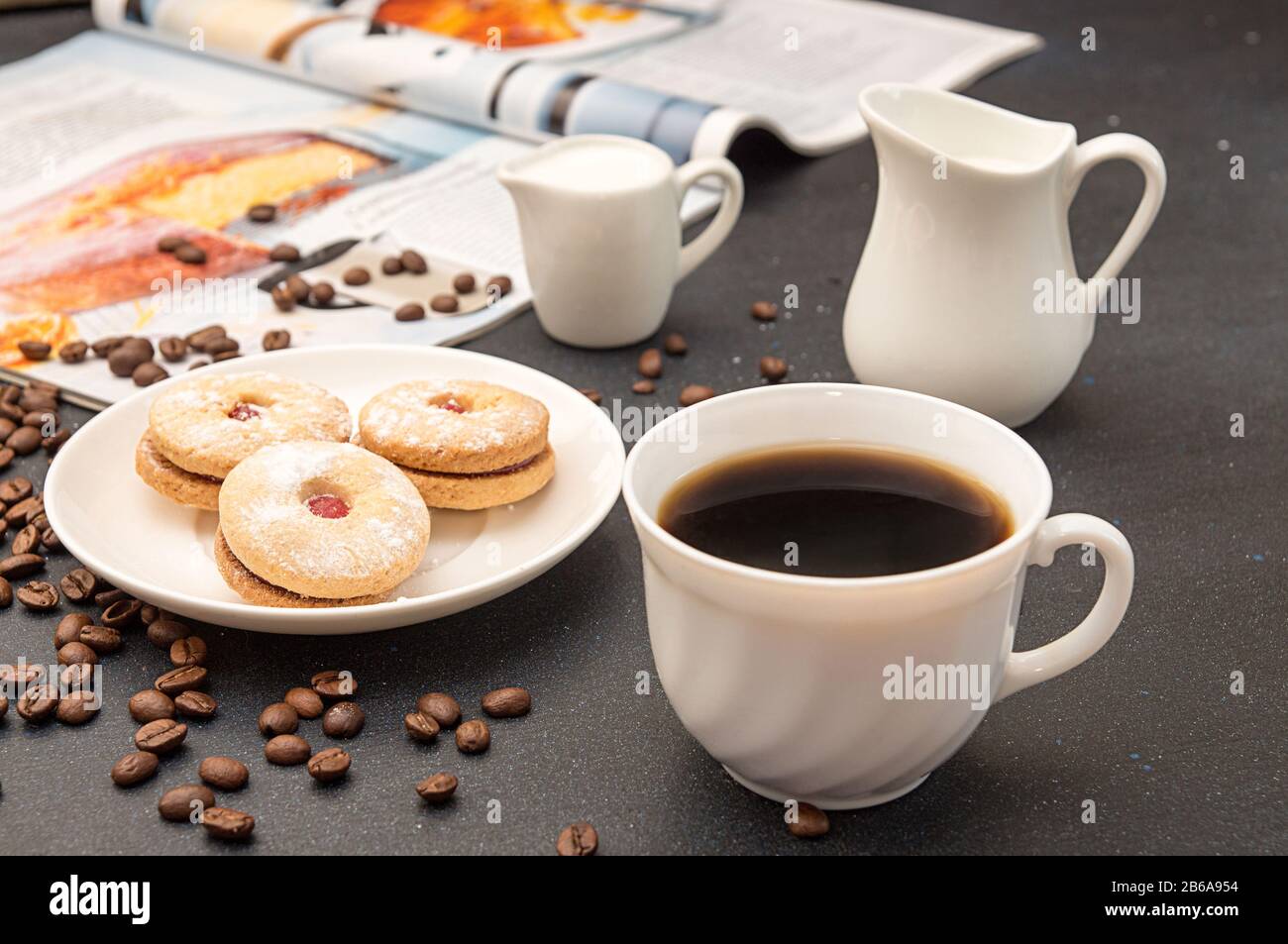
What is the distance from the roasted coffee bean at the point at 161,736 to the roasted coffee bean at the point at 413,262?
697 mm

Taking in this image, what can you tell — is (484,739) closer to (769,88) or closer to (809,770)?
(809,770)

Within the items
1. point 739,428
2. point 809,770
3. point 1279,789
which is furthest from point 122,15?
point 1279,789

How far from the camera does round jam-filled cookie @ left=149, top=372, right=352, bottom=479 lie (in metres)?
0.95

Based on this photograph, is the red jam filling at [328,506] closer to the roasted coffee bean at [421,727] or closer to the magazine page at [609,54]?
the roasted coffee bean at [421,727]

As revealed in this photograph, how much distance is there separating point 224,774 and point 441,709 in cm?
13

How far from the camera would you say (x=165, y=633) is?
34.6 inches

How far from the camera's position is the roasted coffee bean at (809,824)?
0.73 m

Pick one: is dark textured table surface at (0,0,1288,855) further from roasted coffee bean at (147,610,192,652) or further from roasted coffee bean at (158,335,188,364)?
roasted coffee bean at (158,335,188,364)

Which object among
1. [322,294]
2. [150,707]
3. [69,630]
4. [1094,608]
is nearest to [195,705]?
[150,707]

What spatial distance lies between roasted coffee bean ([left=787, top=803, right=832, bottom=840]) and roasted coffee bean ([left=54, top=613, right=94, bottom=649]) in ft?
1.55

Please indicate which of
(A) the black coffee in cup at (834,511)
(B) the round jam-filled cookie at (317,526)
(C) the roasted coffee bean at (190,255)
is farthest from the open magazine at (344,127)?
(A) the black coffee in cup at (834,511)

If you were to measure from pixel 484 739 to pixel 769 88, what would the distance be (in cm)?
126

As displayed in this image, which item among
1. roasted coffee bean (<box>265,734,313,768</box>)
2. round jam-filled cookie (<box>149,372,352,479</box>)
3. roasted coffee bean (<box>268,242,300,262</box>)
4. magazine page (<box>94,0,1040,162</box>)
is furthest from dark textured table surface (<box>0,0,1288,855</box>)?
magazine page (<box>94,0,1040,162</box>)
